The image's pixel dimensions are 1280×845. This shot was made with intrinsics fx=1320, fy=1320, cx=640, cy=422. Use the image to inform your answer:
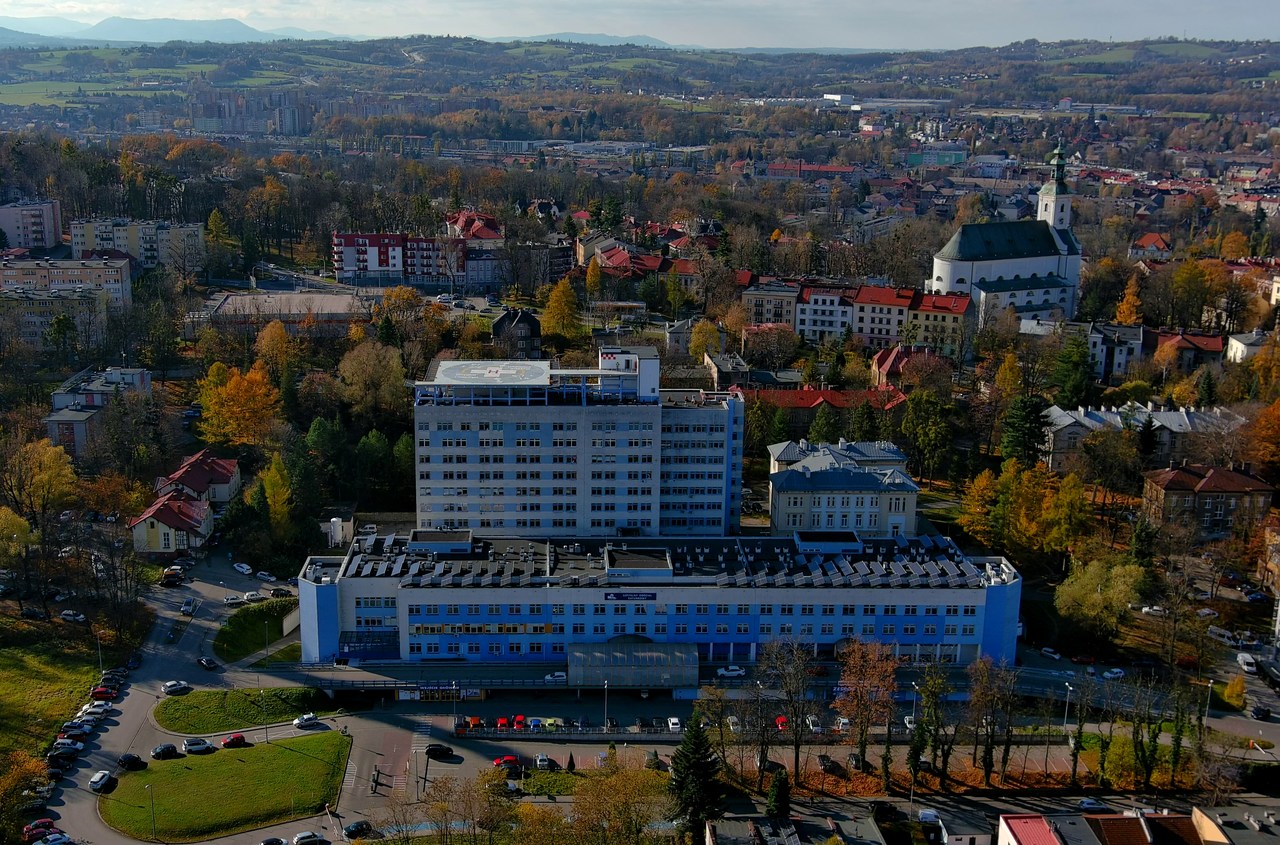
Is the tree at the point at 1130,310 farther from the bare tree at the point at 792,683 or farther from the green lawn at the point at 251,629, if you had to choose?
the green lawn at the point at 251,629

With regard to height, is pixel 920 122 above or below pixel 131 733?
above

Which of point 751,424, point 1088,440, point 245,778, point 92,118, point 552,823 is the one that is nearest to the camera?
point 552,823

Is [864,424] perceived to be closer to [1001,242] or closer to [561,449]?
[561,449]

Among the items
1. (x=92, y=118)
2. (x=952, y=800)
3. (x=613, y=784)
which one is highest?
(x=92, y=118)

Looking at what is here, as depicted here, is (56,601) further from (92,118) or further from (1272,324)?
(92,118)

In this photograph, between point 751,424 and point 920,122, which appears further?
point 920,122

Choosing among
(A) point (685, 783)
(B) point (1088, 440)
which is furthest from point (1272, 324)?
(A) point (685, 783)

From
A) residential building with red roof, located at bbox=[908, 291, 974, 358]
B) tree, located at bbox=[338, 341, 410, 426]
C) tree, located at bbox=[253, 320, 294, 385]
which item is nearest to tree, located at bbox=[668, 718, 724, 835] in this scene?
tree, located at bbox=[338, 341, 410, 426]
